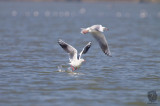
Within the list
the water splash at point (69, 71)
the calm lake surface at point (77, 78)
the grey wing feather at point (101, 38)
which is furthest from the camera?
the water splash at point (69, 71)

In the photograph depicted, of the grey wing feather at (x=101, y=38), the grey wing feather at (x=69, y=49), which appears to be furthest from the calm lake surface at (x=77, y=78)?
the grey wing feather at (x=101, y=38)

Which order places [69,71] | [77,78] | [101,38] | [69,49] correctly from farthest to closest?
1. [69,71]
2. [101,38]
3. [69,49]
4. [77,78]

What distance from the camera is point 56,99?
49.3 feet

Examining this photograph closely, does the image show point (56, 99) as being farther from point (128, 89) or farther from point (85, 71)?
point (85, 71)

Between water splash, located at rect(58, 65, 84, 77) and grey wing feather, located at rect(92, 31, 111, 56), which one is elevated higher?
grey wing feather, located at rect(92, 31, 111, 56)

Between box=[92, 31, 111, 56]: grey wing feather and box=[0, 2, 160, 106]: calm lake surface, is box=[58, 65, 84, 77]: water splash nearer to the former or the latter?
box=[0, 2, 160, 106]: calm lake surface

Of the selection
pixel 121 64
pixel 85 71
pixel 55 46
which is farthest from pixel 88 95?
pixel 55 46

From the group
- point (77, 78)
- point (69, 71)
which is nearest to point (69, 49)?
point (77, 78)

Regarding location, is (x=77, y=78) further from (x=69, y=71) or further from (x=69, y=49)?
(x=69, y=71)

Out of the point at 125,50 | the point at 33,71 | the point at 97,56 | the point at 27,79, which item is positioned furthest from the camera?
the point at 125,50

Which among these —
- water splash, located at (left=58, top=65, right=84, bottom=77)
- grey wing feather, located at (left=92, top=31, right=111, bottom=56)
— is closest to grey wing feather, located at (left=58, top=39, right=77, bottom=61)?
water splash, located at (left=58, top=65, right=84, bottom=77)

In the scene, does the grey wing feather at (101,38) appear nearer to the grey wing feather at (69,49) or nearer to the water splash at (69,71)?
the grey wing feather at (69,49)

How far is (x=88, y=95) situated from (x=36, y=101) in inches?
73.4

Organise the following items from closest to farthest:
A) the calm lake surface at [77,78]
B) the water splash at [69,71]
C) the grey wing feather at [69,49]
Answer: the calm lake surface at [77,78] → the grey wing feather at [69,49] → the water splash at [69,71]
